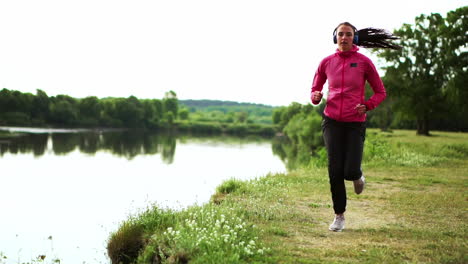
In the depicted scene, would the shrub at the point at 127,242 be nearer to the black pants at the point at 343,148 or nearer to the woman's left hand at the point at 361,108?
the black pants at the point at 343,148

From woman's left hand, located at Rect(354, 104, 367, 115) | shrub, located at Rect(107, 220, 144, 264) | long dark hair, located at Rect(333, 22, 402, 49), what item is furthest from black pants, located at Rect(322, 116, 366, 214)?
shrub, located at Rect(107, 220, 144, 264)

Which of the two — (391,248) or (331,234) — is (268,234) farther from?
(391,248)

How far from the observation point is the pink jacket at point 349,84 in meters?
5.51

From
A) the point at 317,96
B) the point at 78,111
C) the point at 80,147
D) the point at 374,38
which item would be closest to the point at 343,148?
the point at 317,96

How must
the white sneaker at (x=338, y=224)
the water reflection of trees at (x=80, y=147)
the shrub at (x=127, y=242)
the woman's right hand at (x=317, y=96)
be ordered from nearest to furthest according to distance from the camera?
1. the woman's right hand at (x=317, y=96)
2. the white sneaker at (x=338, y=224)
3. the shrub at (x=127, y=242)
4. the water reflection of trees at (x=80, y=147)

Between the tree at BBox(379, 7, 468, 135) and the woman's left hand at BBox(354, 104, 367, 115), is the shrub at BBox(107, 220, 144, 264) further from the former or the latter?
the tree at BBox(379, 7, 468, 135)

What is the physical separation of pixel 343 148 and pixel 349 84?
0.88 metres

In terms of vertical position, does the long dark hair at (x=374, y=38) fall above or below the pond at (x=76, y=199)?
Result: above

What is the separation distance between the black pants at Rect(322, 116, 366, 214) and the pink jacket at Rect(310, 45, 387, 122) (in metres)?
0.11

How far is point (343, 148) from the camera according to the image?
18.7 ft

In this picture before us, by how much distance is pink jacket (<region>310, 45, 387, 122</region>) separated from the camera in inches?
217

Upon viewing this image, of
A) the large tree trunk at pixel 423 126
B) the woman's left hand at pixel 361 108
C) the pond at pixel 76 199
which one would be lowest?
the pond at pixel 76 199

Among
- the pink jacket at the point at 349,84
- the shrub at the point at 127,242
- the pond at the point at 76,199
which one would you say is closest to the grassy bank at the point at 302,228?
the shrub at the point at 127,242

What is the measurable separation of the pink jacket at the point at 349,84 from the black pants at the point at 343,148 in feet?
0.36
